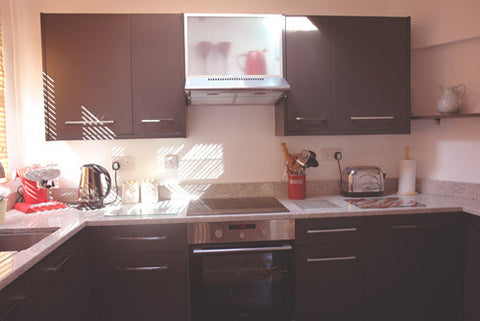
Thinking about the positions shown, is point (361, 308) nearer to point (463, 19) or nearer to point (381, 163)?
point (381, 163)

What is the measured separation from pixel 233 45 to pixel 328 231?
52.1 inches

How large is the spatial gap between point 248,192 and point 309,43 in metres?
1.16

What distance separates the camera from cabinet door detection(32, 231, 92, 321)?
1282 millimetres

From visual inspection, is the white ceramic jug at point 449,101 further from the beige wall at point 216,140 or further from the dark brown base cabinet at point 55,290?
the dark brown base cabinet at point 55,290

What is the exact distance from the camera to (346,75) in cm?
208

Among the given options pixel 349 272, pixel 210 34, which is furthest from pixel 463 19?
pixel 349 272

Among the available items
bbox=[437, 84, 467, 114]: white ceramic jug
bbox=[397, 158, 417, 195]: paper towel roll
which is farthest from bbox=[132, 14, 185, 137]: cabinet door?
bbox=[437, 84, 467, 114]: white ceramic jug

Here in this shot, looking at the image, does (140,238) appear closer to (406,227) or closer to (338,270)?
(338,270)

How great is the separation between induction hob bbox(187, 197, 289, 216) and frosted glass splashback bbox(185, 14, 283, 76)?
0.87 m

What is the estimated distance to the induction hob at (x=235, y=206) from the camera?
6.11 ft

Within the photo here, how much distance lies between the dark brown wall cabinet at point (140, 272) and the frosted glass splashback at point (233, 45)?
104 cm

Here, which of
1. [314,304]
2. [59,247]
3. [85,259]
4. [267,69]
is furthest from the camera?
[267,69]

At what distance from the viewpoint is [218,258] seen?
179 cm

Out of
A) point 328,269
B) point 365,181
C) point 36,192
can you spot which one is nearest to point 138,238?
point 36,192
